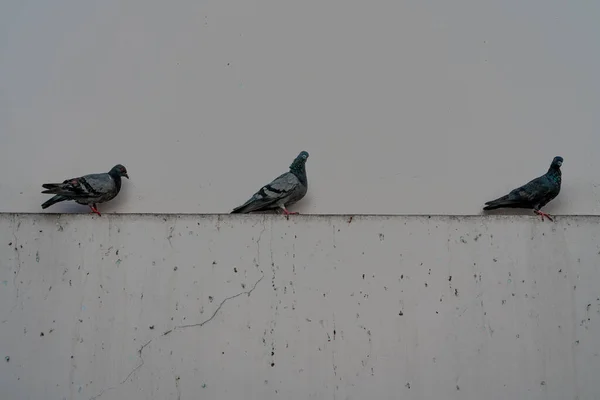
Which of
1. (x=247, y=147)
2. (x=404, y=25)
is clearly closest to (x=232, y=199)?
(x=247, y=147)

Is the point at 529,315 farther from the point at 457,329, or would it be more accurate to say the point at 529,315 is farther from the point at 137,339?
the point at 137,339

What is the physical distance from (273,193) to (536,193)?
67.2 inches

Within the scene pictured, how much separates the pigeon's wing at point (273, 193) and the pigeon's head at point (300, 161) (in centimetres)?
7

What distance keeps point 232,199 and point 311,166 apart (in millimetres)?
603

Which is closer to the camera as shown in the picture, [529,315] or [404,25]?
[529,315]

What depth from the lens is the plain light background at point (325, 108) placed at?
160 inches

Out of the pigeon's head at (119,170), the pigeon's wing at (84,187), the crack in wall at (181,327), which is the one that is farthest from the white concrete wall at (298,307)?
the pigeon's head at (119,170)

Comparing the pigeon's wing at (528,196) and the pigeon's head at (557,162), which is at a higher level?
the pigeon's head at (557,162)

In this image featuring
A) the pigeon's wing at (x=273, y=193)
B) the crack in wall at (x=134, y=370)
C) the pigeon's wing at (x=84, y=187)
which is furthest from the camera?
the pigeon's wing at (x=273, y=193)

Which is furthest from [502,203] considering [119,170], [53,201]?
[53,201]

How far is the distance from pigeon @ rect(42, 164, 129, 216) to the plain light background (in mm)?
225

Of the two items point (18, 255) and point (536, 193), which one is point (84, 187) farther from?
point (536, 193)

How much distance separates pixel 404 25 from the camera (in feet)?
13.9

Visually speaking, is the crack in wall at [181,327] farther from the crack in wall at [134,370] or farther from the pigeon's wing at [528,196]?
the pigeon's wing at [528,196]
